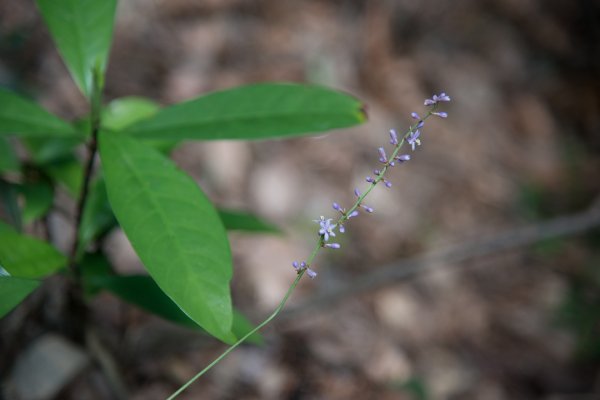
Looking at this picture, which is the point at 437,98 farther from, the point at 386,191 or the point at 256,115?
the point at 386,191

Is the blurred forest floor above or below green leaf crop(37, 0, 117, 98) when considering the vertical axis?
above

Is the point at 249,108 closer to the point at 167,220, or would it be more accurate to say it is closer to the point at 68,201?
the point at 167,220

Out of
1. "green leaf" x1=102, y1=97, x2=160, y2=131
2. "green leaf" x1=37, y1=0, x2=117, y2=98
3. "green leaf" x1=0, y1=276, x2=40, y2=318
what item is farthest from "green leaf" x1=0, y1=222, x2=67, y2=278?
"green leaf" x1=102, y1=97, x2=160, y2=131

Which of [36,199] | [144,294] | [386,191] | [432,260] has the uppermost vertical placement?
[386,191]

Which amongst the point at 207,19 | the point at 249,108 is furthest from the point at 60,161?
the point at 207,19

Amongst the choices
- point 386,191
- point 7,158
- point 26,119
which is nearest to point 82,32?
point 26,119

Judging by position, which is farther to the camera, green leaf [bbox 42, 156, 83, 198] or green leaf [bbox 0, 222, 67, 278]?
green leaf [bbox 42, 156, 83, 198]

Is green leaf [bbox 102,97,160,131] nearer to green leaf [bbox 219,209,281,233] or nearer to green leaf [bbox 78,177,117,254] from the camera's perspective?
green leaf [bbox 78,177,117,254]

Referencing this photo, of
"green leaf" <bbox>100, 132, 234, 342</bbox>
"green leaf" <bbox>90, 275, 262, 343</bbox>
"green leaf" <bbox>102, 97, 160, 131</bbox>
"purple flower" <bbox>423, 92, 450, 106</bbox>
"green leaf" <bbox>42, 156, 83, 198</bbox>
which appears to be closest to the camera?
"green leaf" <bbox>100, 132, 234, 342</bbox>

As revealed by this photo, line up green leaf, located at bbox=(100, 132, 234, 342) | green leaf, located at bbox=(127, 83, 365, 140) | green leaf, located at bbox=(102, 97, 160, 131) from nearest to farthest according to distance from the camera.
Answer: green leaf, located at bbox=(100, 132, 234, 342) < green leaf, located at bbox=(127, 83, 365, 140) < green leaf, located at bbox=(102, 97, 160, 131)
